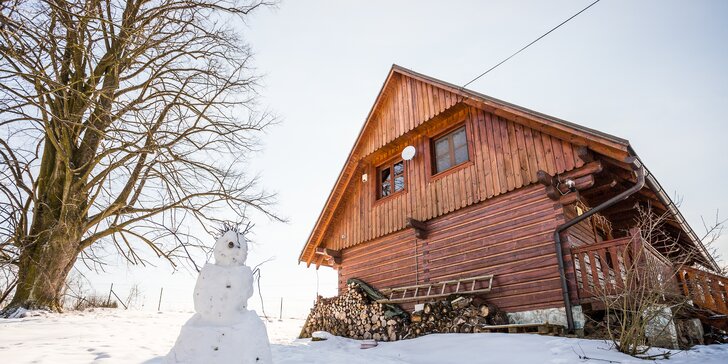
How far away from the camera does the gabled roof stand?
20.9 ft

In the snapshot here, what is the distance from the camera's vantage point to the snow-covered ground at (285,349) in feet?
14.0

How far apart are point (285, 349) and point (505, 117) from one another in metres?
6.24

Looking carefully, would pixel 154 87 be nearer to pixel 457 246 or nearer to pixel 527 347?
pixel 457 246

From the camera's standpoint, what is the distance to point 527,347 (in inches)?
207

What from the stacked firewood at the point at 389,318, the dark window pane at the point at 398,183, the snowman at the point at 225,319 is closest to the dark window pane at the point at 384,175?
the dark window pane at the point at 398,183

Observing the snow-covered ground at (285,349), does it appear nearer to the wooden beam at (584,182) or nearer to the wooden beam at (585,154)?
the wooden beam at (584,182)

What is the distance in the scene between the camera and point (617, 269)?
18.4 feet

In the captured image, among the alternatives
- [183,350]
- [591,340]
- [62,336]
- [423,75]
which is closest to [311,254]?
[423,75]

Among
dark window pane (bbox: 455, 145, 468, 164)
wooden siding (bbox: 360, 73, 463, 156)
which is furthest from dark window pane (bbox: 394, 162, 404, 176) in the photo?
dark window pane (bbox: 455, 145, 468, 164)

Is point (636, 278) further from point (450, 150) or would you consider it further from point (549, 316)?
point (450, 150)

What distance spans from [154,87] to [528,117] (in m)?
8.41

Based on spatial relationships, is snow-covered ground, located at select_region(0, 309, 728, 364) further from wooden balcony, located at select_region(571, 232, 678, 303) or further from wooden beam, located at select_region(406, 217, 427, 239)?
wooden beam, located at select_region(406, 217, 427, 239)

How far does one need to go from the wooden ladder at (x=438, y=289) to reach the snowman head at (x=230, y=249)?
531 cm

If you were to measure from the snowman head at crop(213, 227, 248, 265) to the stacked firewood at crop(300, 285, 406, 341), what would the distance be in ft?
19.8
